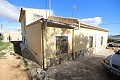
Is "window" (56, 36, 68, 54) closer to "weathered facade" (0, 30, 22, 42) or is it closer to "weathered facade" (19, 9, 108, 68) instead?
"weathered facade" (19, 9, 108, 68)

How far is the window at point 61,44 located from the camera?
8183mm

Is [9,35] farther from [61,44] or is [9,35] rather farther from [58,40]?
[58,40]

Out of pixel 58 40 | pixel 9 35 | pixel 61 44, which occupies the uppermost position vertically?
pixel 9 35

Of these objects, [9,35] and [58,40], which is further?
[9,35]

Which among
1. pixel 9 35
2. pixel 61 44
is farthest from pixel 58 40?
pixel 9 35

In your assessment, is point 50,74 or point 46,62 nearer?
point 50,74

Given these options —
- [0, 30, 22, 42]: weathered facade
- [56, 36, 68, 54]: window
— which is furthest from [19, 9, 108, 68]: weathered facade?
[0, 30, 22, 42]: weathered facade

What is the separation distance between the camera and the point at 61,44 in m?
8.51

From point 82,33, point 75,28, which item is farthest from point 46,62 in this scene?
point 82,33

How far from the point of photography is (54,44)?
782 cm

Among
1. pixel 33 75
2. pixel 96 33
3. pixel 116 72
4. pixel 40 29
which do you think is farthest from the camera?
pixel 96 33

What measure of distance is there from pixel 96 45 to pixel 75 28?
18.4ft

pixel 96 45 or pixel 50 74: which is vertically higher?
pixel 96 45

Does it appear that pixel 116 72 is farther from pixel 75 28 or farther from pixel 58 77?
pixel 75 28
